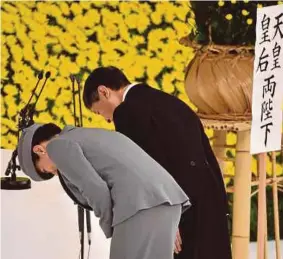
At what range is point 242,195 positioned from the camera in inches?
106

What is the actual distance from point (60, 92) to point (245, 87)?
1.43 metres

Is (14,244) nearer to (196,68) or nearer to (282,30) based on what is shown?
(196,68)

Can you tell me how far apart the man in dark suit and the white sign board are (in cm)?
22

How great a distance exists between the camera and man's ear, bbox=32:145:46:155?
6.47 feet

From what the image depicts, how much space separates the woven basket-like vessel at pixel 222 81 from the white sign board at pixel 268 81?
0.10 metres

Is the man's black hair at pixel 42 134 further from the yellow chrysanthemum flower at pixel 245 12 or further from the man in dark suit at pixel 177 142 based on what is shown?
the yellow chrysanthemum flower at pixel 245 12

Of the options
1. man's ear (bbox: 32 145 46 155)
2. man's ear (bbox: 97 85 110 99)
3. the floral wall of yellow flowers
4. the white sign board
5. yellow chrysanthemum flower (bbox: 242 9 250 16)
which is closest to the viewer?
man's ear (bbox: 32 145 46 155)

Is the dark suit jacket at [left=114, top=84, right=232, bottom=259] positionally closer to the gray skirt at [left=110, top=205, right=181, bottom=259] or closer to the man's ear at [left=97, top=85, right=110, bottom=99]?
the man's ear at [left=97, top=85, right=110, bottom=99]

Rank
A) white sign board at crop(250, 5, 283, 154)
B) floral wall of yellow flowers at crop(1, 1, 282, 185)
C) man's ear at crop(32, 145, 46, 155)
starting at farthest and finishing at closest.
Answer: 1. floral wall of yellow flowers at crop(1, 1, 282, 185)
2. white sign board at crop(250, 5, 283, 154)
3. man's ear at crop(32, 145, 46, 155)

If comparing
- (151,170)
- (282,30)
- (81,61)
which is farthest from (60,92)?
(151,170)

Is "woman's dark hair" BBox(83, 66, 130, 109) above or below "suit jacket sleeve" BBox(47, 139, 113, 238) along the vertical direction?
above

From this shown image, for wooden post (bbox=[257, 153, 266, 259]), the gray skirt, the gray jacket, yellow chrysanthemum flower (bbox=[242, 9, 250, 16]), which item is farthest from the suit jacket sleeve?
yellow chrysanthemum flower (bbox=[242, 9, 250, 16])

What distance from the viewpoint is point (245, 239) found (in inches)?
107

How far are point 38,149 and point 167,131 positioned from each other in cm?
47
